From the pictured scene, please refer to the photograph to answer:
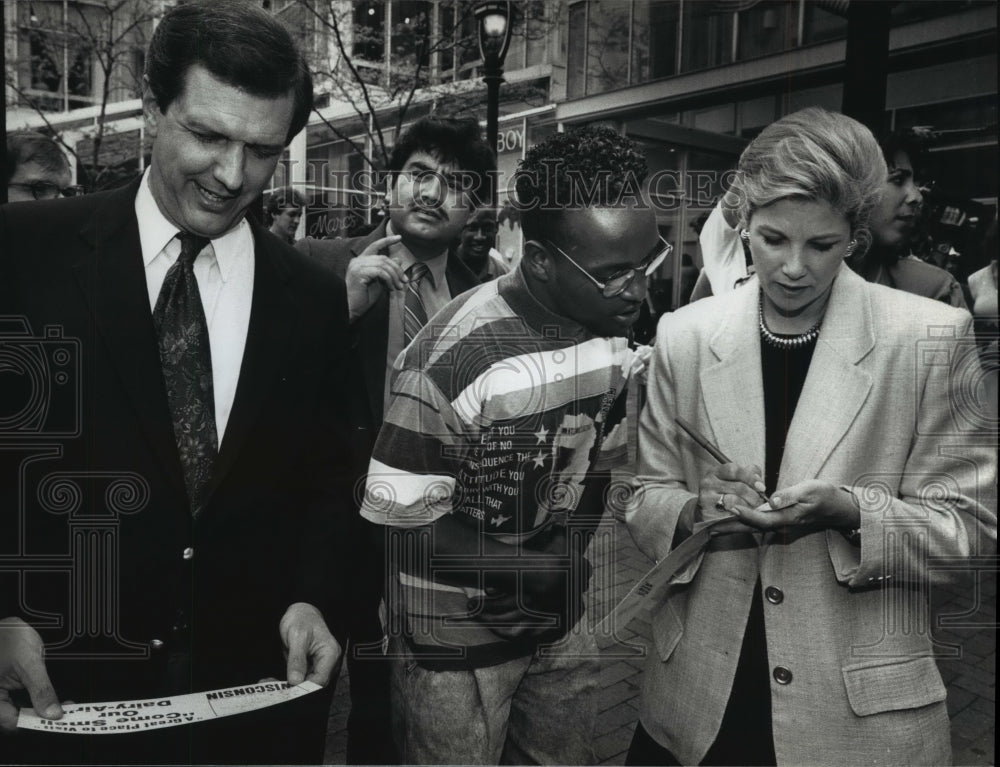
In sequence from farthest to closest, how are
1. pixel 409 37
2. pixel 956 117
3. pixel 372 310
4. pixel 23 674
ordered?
1. pixel 409 37
2. pixel 956 117
3. pixel 372 310
4. pixel 23 674

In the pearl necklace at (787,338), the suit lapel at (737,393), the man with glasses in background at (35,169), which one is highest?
the man with glasses in background at (35,169)

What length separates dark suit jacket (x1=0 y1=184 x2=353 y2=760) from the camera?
1.66m

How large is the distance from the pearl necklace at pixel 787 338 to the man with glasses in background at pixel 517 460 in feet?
0.95

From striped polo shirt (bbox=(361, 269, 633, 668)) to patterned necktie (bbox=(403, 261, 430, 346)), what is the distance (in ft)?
0.43

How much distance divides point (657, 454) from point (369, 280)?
0.88m

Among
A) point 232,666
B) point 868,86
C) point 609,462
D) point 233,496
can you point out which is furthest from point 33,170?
point 868,86

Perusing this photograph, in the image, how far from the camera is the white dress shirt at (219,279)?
174 cm

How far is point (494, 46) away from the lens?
2.34 metres

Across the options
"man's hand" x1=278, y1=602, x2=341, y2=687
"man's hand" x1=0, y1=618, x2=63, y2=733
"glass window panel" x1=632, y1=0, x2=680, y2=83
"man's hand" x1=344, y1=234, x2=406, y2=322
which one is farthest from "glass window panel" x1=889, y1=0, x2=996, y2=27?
"man's hand" x1=0, y1=618, x2=63, y2=733

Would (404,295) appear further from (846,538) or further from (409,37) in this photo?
(846,538)

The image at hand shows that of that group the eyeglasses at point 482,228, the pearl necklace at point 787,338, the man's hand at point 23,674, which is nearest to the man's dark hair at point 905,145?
the pearl necklace at point 787,338

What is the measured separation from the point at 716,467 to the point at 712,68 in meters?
1.19

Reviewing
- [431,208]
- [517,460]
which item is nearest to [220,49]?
[431,208]

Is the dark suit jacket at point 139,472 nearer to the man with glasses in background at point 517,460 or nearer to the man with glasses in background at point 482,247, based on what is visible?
the man with glasses in background at point 517,460
